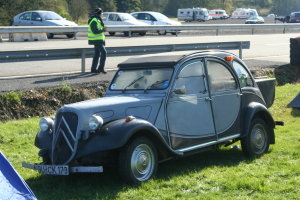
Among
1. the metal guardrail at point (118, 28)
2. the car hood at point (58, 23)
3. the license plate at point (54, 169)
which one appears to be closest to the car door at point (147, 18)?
the metal guardrail at point (118, 28)

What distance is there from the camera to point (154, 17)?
145ft

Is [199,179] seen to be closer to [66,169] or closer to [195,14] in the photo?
[66,169]

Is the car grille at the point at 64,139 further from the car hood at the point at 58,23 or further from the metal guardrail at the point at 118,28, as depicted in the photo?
the car hood at the point at 58,23

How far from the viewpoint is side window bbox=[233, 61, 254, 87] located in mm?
9031

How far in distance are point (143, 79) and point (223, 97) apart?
1.23 m

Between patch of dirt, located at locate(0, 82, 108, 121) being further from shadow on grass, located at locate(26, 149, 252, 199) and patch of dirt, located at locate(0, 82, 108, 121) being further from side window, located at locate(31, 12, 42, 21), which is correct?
side window, located at locate(31, 12, 42, 21)

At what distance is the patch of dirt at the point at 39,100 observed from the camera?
11.8 metres

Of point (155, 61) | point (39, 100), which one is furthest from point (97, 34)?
point (155, 61)

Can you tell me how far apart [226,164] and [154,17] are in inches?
1437

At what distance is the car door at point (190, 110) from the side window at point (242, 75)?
842mm

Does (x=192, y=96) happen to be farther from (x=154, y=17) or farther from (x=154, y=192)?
(x=154, y=17)

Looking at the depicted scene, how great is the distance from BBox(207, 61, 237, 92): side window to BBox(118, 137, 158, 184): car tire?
163 centimetres

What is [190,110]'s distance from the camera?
8.04m

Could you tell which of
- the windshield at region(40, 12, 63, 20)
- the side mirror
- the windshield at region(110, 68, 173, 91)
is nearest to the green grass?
the side mirror
